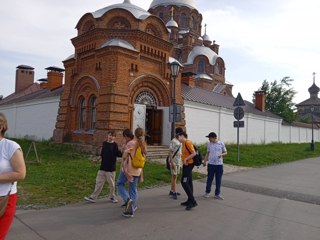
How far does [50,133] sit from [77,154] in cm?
596

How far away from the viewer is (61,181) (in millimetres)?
9344

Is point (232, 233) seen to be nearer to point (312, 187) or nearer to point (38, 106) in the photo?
point (312, 187)

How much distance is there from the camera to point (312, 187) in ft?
33.6

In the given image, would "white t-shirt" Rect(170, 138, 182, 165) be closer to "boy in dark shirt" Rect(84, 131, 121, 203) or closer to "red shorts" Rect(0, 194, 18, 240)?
"boy in dark shirt" Rect(84, 131, 121, 203)

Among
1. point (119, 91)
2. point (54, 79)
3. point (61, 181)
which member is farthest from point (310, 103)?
point (61, 181)

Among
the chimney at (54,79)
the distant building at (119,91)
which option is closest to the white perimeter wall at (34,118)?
the distant building at (119,91)

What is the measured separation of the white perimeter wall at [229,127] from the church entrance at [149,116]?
254cm

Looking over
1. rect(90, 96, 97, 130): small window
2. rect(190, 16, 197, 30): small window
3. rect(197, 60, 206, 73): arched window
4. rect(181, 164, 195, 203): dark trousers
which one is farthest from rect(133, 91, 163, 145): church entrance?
rect(190, 16, 197, 30): small window

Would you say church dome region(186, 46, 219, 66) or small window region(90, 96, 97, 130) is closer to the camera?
small window region(90, 96, 97, 130)

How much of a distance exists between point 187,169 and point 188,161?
202 mm

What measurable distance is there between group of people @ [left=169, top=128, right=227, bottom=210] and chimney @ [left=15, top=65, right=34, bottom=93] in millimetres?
34329

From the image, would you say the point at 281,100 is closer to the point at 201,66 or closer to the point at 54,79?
the point at 201,66

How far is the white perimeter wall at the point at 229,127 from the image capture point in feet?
67.4

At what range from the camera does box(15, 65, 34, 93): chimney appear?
37987 millimetres
